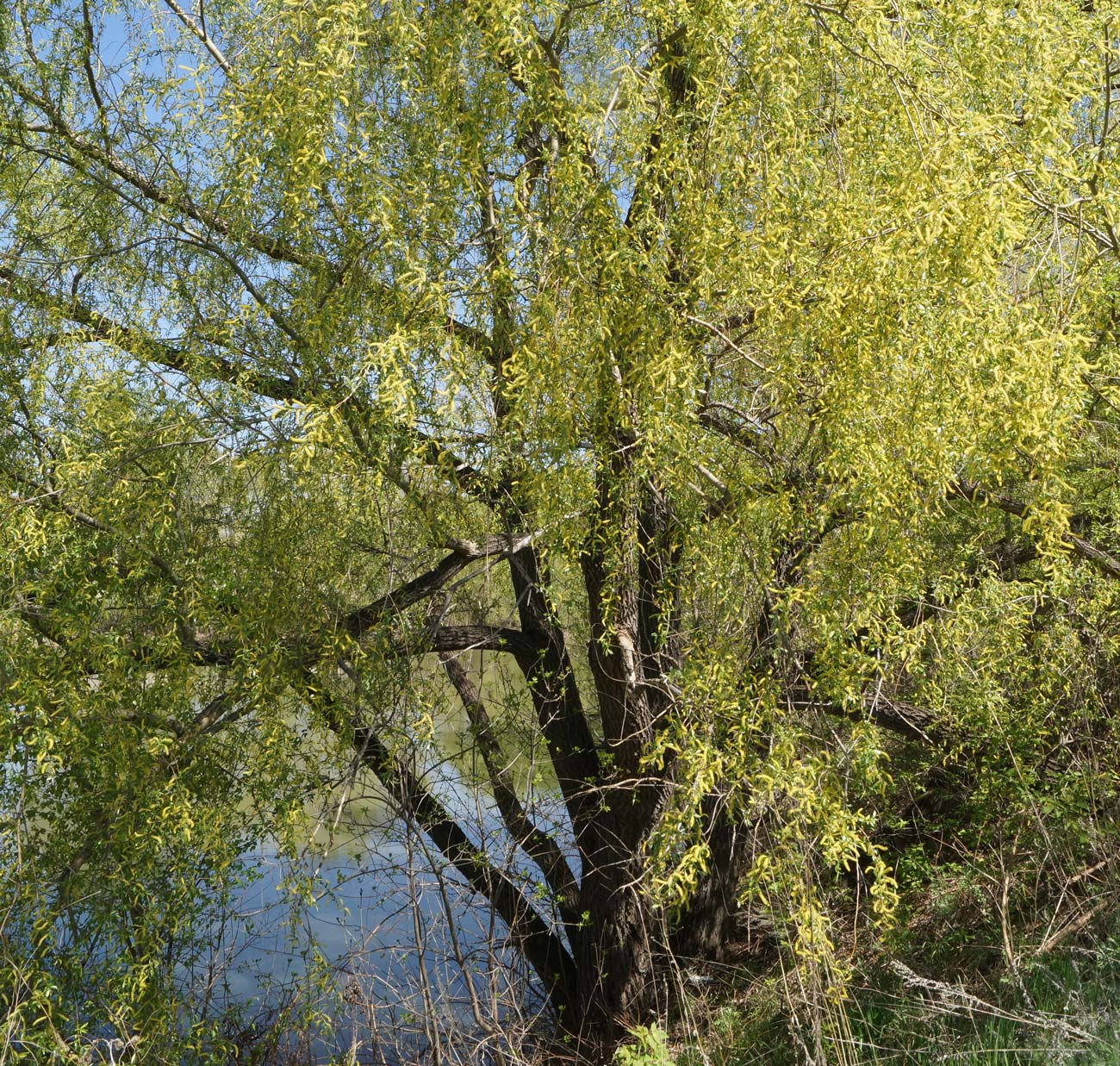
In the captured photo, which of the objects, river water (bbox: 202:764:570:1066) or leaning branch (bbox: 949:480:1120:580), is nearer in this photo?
river water (bbox: 202:764:570:1066)

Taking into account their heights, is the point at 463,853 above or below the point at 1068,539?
below

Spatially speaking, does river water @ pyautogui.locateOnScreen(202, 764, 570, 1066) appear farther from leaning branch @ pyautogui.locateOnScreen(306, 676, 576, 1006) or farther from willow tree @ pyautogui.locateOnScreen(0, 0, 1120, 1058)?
willow tree @ pyautogui.locateOnScreen(0, 0, 1120, 1058)

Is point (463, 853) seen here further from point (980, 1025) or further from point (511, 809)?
point (980, 1025)

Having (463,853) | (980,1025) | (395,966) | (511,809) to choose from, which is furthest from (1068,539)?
(395,966)

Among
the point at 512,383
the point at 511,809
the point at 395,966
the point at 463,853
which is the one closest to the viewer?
the point at 512,383

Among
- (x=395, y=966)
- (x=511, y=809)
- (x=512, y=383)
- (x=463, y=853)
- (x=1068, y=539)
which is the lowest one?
(x=395, y=966)

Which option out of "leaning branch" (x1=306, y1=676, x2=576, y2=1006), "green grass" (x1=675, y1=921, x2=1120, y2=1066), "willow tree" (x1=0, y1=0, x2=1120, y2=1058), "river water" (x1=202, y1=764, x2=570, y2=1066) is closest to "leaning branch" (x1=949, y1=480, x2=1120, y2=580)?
"willow tree" (x1=0, y1=0, x2=1120, y2=1058)

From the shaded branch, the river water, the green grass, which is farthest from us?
the shaded branch

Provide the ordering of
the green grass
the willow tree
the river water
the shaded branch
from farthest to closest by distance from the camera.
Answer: the shaded branch < the river water < the willow tree < the green grass

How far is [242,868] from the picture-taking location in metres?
5.02

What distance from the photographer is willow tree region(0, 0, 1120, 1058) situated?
4.23 meters

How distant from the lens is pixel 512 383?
4355 mm

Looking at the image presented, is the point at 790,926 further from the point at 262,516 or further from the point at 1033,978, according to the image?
the point at 262,516

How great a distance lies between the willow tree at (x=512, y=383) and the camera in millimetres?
4230
